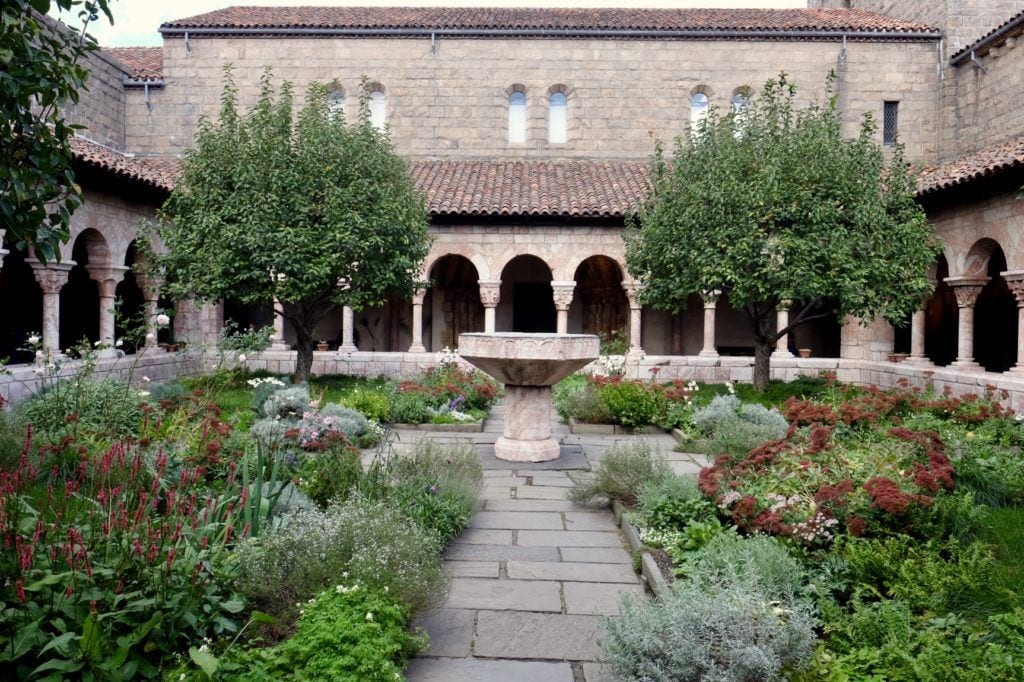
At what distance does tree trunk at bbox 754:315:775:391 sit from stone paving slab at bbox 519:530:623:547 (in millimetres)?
8283

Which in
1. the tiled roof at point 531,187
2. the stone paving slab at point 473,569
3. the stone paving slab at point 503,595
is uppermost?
the tiled roof at point 531,187

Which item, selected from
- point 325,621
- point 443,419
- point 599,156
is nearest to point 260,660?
point 325,621

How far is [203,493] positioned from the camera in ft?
16.2

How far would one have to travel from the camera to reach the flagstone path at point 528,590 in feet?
11.1

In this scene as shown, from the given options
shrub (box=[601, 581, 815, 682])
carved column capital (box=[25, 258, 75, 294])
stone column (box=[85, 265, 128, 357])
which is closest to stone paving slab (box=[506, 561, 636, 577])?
shrub (box=[601, 581, 815, 682])

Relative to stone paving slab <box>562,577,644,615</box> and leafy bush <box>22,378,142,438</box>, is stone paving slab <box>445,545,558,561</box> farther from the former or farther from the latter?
leafy bush <box>22,378,142,438</box>

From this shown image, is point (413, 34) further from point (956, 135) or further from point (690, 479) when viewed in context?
point (690, 479)

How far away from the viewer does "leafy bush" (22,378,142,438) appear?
6762 millimetres

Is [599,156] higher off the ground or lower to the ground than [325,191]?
higher

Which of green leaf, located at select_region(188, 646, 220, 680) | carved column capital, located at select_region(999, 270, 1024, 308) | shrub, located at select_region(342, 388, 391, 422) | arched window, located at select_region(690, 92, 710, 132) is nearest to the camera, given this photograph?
green leaf, located at select_region(188, 646, 220, 680)

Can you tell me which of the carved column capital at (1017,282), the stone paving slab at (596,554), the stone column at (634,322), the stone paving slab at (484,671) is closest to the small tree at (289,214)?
the stone column at (634,322)

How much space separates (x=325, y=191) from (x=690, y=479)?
28.2 ft

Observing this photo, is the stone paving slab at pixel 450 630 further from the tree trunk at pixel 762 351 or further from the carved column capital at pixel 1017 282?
the carved column capital at pixel 1017 282

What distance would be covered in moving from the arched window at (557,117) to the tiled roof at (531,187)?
914 mm
